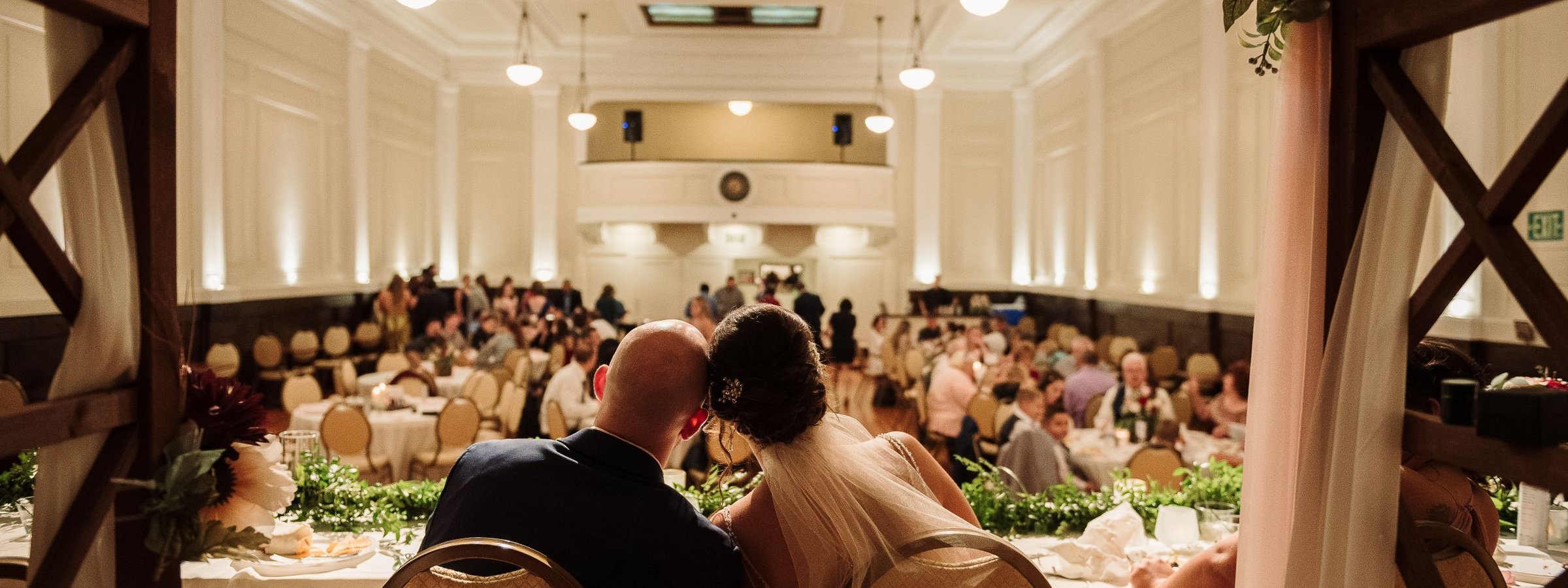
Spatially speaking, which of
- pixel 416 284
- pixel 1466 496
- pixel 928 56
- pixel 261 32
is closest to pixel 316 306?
pixel 416 284

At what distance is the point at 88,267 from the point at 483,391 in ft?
17.0

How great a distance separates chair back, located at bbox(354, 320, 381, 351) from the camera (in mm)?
10516

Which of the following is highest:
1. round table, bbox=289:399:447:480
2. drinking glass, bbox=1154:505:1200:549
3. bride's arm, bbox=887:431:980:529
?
bride's arm, bbox=887:431:980:529

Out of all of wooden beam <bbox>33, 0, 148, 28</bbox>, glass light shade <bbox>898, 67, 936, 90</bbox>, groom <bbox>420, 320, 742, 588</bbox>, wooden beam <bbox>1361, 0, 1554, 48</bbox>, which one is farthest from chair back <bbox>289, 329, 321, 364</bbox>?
wooden beam <bbox>1361, 0, 1554, 48</bbox>

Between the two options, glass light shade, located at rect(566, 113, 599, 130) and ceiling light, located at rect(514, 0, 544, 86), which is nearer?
ceiling light, located at rect(514, 0, 544, 86)

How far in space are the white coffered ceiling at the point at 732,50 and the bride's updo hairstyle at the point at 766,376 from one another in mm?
10735

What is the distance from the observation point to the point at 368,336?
10516 mm

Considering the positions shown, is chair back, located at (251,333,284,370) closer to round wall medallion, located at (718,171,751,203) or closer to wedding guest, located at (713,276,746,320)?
wedding guest, located at (713,276,746,320)

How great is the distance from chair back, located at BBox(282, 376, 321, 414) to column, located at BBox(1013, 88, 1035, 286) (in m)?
10.0

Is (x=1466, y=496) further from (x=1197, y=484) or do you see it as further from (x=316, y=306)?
(x=316, y=306)

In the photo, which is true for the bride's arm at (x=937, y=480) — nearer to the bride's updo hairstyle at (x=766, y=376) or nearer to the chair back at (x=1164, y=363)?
the bride's updo hairstyle at (x=766, y=376)

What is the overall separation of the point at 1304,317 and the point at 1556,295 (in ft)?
1.57

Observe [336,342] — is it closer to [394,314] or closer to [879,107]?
[394,314]

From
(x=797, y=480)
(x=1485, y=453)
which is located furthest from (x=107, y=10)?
(x=1485, y=453)
